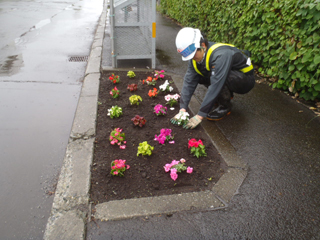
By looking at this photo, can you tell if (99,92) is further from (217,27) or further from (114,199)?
(217,27)

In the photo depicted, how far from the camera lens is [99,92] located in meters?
4.41

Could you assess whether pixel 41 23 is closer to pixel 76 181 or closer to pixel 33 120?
pixel 33 120

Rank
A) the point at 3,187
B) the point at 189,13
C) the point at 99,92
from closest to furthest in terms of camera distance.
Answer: the point at 3,187, the point at 99,92, the point at 189,13

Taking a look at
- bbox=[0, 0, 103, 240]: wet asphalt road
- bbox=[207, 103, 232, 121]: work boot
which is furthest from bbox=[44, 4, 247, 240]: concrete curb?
bbox=[207, 103, 232, 121]: work boot

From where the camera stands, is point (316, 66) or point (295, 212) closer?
point (295, 212)

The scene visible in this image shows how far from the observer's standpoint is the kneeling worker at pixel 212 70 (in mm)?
2973

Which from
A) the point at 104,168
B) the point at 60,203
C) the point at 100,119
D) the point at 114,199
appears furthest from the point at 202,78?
the point at 60,203

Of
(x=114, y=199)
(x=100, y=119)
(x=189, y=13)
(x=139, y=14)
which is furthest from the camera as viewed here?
(x=189, y=13)

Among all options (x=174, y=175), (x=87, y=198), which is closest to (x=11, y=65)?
(x=87, y=198)

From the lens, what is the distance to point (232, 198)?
2.37 meters

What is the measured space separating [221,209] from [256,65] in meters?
4.11

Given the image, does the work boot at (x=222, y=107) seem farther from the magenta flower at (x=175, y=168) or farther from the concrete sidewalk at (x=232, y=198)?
the magenta flower at (x=175, y=168)

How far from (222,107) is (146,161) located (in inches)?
61.3

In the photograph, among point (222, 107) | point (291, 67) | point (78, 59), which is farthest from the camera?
point (78, 59)
